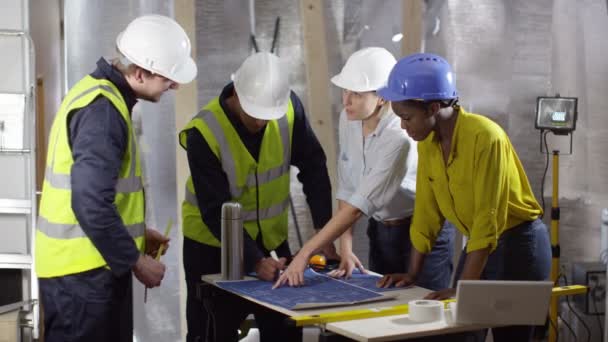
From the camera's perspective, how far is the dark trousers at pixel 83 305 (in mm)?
2922

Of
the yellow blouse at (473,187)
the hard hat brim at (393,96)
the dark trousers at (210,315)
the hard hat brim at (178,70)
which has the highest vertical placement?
the hard hat brim at (178,70)

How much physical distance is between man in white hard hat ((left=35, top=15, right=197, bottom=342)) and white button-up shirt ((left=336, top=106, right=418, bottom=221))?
74 cm

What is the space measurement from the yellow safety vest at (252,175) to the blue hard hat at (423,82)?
613 mm

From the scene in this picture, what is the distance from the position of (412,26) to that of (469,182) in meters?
1.83

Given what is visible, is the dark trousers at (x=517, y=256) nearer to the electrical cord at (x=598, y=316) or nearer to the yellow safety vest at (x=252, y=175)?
the yellow safety vest at (x=252, y=175)

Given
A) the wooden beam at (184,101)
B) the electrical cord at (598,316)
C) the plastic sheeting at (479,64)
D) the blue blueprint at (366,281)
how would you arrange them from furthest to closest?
the electrical cord at (598,316) < the plastic sheeting at (479,64) < the wooden beam at (184,101) < the blue blueprint at (366,281)

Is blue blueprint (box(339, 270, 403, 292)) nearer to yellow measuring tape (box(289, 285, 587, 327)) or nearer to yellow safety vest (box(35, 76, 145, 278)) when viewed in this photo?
yellow measuring tape (box(289, 285, 587, 327))

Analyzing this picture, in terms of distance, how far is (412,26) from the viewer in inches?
175

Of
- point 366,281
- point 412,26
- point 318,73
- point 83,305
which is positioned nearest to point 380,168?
point 366,281

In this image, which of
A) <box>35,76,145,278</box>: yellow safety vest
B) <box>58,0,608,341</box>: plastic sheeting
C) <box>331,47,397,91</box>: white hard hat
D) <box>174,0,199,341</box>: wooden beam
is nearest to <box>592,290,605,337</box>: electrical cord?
<box>58,0,608,341</box>: plastic sheeting

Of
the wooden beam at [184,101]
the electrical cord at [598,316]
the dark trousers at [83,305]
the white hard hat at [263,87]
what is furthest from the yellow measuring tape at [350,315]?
the electrical cord at [598,316]

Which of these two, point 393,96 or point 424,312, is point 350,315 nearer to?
point 424,312

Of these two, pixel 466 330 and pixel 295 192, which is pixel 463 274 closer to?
pixel 466 330

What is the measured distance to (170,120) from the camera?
4.34 metres
